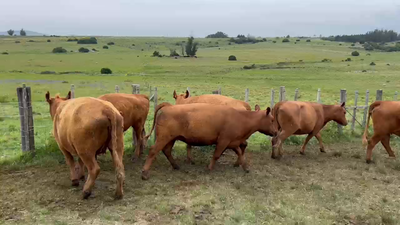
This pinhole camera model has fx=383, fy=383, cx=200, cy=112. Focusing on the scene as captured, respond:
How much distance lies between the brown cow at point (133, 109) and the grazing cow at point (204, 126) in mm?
887

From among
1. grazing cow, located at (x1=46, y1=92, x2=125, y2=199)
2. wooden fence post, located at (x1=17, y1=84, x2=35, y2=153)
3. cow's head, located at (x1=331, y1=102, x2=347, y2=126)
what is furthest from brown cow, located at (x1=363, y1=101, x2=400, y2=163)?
wooden fence post, located at (x1=17, y1=84, x2=35, y2=153)

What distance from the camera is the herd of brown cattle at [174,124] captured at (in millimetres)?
6359

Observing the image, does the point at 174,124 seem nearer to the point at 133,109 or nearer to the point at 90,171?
the point at 133,109

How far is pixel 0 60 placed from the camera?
4688 centimetres

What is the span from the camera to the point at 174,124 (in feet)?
26.4

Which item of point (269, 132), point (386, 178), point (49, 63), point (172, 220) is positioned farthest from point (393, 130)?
point (49, 63)

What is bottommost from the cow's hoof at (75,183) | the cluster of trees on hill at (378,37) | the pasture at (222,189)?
the pasture at (222,189)

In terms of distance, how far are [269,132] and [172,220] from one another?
386 centimetres

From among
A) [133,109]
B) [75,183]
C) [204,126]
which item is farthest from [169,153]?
[75,183]

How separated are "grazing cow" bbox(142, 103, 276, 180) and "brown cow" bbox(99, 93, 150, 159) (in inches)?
34.9

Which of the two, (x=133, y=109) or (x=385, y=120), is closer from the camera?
(x=133, y=109)

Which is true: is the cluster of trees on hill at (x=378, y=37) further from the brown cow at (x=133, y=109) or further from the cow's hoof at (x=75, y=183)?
the cow's hoof at (x=75, y=183)

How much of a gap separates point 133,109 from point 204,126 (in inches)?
72.6

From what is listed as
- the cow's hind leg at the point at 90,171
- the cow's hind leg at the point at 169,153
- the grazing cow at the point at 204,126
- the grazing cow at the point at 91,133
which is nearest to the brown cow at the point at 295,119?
the grazing cow at the point at 204,126
